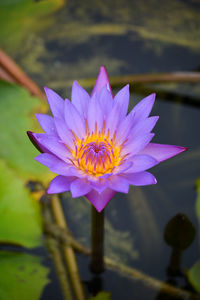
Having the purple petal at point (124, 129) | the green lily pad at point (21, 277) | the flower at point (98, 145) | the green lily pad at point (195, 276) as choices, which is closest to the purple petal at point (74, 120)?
the flower at point (98, 145)

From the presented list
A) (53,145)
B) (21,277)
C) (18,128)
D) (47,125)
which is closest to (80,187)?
(53,145)

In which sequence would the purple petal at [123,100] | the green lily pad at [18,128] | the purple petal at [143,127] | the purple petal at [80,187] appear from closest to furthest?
the purple petal at [80,187] → the purple petal at [143,127] → the purple petal at [123,100] → the green lily pad at [18,128]

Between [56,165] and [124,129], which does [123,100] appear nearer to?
[124,129]

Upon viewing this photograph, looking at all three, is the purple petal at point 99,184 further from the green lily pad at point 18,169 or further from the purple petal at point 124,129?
the green lily pad at point 18,169

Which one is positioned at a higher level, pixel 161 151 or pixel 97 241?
pixel 161 151

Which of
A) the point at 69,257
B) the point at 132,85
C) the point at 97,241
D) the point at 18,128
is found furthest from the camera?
the point at 132,85

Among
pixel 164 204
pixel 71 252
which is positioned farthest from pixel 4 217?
pixel 164 204

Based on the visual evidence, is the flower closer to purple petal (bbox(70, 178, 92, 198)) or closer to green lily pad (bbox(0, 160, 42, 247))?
purple petal (bbox(70, 178, 92, 198))
